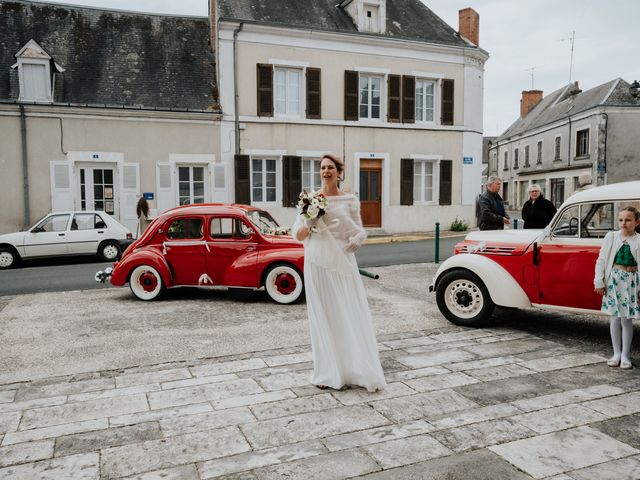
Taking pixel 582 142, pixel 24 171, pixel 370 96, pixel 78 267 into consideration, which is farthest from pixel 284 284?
pixel 582 142

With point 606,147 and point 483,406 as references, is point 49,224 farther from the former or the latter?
point 606,147

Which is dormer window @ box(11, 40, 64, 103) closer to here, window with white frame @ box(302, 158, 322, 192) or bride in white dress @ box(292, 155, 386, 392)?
A: window with white frame @ box(302, 158, 322, 192)

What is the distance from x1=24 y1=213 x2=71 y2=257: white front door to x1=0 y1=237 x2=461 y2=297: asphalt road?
38 centimetres

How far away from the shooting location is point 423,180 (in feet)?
72.8

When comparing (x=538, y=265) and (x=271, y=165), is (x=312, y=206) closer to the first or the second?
(x=538, y=265)

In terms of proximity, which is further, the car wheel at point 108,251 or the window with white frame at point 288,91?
the window with white frame at point 288,91

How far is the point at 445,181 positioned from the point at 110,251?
13.3m

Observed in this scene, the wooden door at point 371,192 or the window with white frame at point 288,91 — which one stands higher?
the window with white frame at point 288,91

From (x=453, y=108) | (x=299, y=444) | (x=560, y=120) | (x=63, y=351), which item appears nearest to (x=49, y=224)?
(x=63, y=351)

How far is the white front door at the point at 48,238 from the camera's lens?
1395 cm

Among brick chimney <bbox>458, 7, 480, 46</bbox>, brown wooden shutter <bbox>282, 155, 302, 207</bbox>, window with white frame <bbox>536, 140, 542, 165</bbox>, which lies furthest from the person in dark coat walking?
window with white frame <bbox>536, 140, 542, 165</bbox>

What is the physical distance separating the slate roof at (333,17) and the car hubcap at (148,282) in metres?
12.9

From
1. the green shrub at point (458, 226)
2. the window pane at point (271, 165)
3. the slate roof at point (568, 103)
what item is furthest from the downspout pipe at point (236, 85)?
the slate roof at point (568, 103)

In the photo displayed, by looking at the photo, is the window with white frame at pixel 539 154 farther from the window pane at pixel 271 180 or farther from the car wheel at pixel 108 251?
the car wheel at pixel 108 251
